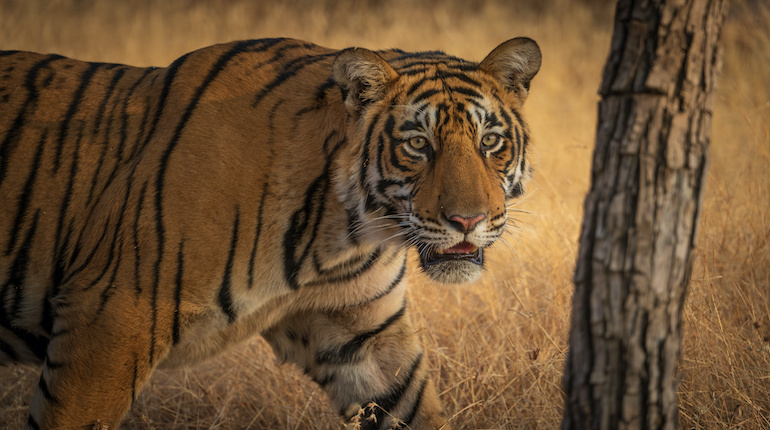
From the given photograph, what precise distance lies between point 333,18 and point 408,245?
23.8 feet

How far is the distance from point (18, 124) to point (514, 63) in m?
1.73

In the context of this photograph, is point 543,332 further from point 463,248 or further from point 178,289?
point 178,289

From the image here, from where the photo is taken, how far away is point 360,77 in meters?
2.37

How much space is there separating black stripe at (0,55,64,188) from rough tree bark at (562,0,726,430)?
195 cm

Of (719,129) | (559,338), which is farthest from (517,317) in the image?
(719,129)

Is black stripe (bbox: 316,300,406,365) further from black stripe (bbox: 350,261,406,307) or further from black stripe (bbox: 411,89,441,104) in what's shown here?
black stripe (bbox: 411,89,441,104)

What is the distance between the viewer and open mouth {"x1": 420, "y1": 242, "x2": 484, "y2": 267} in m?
2.37

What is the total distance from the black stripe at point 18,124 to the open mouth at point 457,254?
1.47m

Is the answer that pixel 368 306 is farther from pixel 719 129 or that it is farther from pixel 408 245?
pixel 719 129

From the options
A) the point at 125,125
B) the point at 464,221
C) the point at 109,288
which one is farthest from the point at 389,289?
the point at 125,125

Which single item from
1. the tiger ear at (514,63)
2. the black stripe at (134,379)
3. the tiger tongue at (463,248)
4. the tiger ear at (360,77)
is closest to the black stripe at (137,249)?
the black stripe at (134,379)

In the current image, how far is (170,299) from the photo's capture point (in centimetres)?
223

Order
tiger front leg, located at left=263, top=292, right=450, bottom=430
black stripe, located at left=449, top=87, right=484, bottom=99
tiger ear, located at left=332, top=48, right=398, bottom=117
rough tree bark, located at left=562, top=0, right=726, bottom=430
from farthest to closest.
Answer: tiger front leg, located at left=263, top=292, right=450, bottom=430
black stripe, located at left=449, top=87, right=484, bottom=99
tiger ear, located at left=332, top=48, right=398, bottom=117
rough tree bark, located at left=562, top=0, right=726, bottom=430

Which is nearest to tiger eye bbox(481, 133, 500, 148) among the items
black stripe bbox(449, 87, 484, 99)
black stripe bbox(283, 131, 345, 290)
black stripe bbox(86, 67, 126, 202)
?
black stripe bbox(449, 87, 484, 99)
